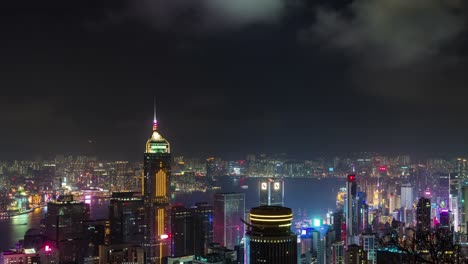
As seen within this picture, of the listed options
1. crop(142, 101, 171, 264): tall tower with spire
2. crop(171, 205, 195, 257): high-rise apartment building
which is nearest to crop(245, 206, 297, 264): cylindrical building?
crop(171, 205, 195, 257): high-rise apartment building

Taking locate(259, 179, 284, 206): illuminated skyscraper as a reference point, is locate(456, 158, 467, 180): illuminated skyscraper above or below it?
above

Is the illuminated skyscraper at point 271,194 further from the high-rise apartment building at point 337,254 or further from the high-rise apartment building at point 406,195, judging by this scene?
the high-rise apartment building at point 406,195

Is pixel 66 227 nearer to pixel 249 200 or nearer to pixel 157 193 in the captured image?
pixel 157 193

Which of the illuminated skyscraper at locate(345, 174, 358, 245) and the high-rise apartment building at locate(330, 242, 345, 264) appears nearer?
the high-rise apartment building at locate(330, 242, 345, 264)

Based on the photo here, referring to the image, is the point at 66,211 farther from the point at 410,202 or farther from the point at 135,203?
the point at 410,202

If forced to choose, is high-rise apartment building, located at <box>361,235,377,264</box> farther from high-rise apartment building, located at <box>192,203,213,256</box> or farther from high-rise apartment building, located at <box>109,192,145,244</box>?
high-rise apartment building, located at <box>109,192,145,244</box>

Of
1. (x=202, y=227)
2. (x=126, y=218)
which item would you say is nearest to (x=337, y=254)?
(x=202, y=227)

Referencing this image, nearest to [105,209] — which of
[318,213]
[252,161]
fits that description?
[252,161]

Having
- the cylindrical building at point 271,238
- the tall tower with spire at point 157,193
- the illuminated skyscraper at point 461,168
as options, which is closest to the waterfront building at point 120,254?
the tall tower with spire at point 157,193
